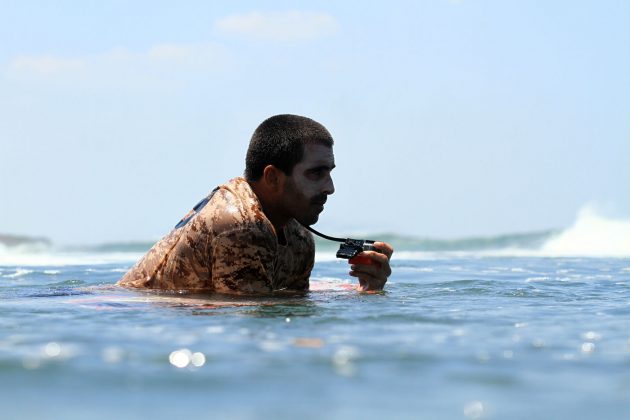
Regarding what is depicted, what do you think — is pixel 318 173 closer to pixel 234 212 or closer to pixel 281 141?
pixel 281 141

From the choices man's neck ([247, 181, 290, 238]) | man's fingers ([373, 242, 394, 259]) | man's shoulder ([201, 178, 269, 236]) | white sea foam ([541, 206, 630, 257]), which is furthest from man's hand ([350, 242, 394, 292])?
white sea foam ([541, 206, 630, 257])

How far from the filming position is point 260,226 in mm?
6410

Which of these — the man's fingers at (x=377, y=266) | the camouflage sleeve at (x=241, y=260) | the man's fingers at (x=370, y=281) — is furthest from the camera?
the man's fingers at (x=370, y=281)

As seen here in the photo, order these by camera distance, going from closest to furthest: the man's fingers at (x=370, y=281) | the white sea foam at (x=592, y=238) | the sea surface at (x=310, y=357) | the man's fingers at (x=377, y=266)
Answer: the sea surface at (x=310, y=357), the man's fingers at (x=377, y=266), the man's fingers at (x=370, y=281), the white sea foam at (x=592, y=238)

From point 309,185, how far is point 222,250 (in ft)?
2.85

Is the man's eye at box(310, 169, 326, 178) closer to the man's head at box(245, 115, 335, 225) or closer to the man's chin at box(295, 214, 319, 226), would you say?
the man's head at box(245, 115, 335, 225)

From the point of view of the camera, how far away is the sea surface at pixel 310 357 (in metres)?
3.40

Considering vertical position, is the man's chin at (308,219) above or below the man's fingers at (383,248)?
above

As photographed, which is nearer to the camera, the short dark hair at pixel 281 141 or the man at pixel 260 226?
the man at pixel 260 226

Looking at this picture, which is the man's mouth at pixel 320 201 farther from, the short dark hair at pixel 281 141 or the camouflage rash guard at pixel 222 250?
the camouflage rash guard at pixel 222 250

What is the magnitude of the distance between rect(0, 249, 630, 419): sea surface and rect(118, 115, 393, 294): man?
223 millimetres

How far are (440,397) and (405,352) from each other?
2.89ft

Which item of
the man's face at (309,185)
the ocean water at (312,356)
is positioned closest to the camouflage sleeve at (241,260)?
the ocean water at (312,356)

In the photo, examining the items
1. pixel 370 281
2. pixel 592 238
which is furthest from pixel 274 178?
pixel 592 238
